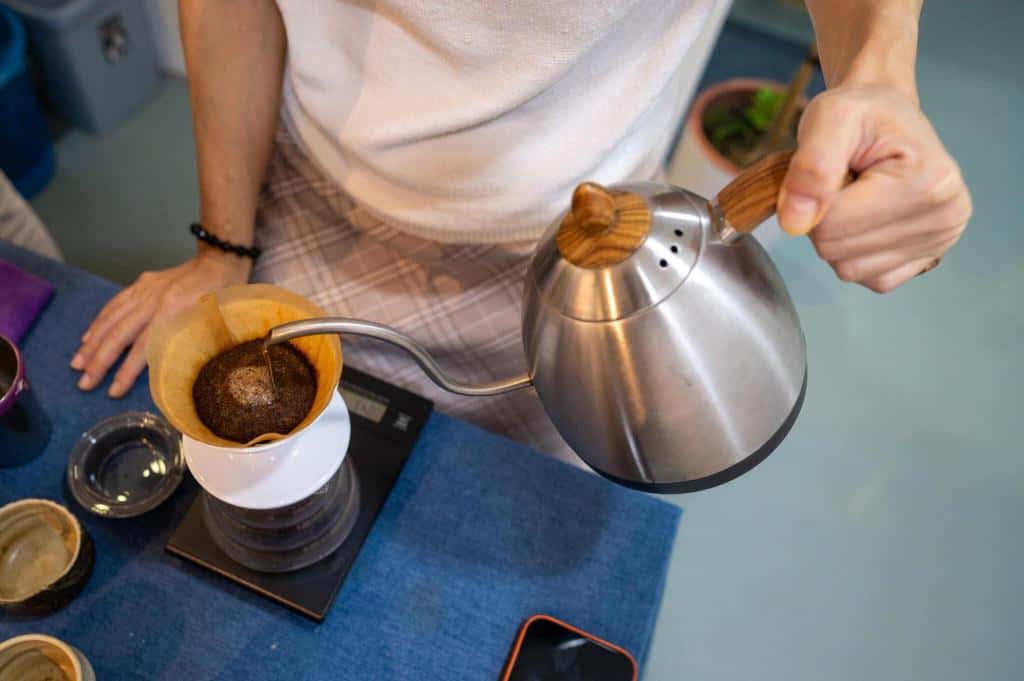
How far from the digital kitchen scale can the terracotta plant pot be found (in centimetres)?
94

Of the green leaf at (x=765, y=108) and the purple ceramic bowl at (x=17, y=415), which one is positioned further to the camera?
the green leaf at (x=765, y=108)

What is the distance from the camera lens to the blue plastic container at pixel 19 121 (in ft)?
4.43

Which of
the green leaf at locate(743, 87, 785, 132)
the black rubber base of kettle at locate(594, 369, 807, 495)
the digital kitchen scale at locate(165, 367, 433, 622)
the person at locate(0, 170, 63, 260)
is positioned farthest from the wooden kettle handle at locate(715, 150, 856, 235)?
the green leaf at locate(743, 87, 785, 132)

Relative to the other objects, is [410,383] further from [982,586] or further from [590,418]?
[982,586]

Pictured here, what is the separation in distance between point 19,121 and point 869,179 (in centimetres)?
163

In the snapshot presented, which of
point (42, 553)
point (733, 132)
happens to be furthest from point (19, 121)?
point (733, 132)

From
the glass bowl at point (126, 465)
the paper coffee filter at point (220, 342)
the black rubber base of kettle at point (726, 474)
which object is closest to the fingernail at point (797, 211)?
the black rubber base of kettle at point (726, 474)

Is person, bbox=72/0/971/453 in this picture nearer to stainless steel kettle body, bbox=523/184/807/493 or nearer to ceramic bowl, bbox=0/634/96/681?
stainless steel kettle body, bbox=523/184/807/493

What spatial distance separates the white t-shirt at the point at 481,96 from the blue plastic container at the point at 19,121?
902 mm

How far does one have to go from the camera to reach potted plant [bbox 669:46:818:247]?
4.63 feet

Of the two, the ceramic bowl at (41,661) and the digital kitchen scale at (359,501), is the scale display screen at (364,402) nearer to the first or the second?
the digital kitchen scale at (359,501)

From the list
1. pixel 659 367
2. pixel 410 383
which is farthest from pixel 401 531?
pixel 659 367

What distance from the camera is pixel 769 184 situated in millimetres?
385

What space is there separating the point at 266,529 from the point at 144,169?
4.50 ft
